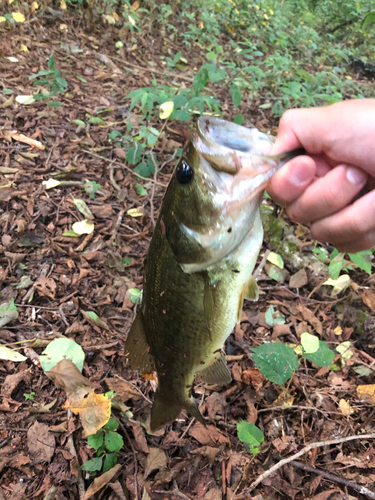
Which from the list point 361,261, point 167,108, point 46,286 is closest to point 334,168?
point 361,261

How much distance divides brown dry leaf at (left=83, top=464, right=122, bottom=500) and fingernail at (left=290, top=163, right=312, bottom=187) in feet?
6.13

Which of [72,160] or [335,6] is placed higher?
[335,6]

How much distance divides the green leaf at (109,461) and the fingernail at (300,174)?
183cm

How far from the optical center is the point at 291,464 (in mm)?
1950

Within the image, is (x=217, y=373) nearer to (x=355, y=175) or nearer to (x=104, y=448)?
(x=104, y=448)

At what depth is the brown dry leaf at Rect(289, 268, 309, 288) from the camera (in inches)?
118

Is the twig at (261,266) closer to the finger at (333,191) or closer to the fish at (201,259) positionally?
the fish at (201,259)

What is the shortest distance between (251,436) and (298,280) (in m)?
1.55

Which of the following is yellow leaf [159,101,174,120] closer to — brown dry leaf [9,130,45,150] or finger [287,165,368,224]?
brown dry leaf [9,130,45,150]

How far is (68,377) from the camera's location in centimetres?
209

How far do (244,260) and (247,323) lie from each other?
54.6 inches

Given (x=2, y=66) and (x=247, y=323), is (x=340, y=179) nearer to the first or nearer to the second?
(x=247, y=323)

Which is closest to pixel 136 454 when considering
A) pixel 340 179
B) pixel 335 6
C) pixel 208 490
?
pixel 208 490

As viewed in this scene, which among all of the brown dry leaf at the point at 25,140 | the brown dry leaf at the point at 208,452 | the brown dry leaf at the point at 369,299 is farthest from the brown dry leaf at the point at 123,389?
the brown dry leaf at the point at 25,140
